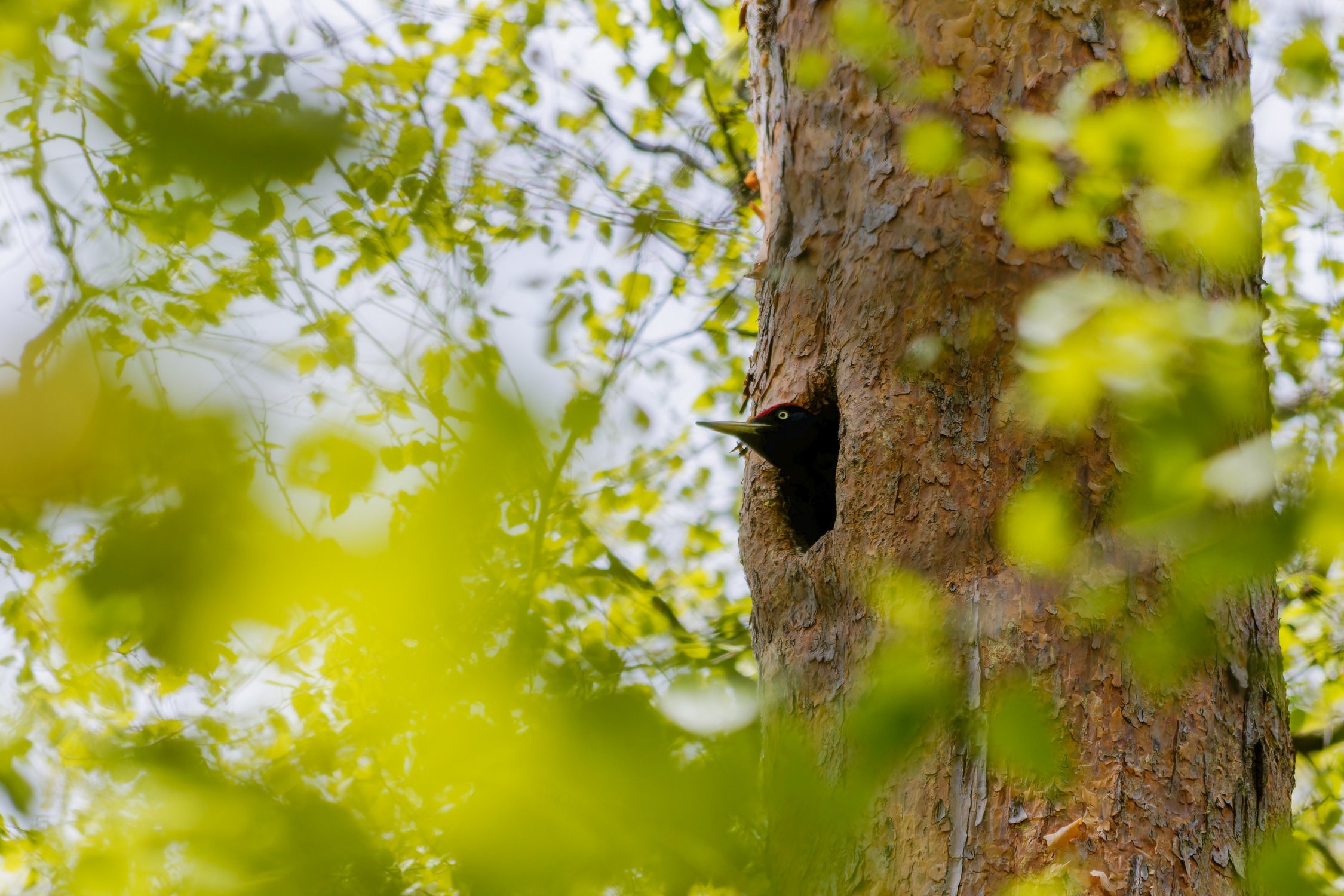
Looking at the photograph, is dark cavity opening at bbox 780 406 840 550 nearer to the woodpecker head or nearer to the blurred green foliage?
the woodpecker head

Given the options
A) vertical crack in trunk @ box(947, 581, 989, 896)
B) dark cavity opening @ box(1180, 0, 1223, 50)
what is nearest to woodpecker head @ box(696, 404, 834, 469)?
vertical crack in trunk @ box(947, 581, 989, 896)

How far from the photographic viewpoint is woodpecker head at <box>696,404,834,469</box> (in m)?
2.66

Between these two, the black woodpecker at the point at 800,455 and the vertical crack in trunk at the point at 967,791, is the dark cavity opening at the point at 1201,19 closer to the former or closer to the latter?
the black woodpecker at the point at 800,455

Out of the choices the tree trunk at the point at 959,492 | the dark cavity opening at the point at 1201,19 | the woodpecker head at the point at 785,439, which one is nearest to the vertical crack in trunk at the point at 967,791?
the tree trunk at the point at 959,492

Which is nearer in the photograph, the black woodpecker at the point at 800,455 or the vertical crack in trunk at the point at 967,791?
the vertical crack in trunk at the point at 967,791

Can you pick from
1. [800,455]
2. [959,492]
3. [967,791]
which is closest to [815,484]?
[800,455]

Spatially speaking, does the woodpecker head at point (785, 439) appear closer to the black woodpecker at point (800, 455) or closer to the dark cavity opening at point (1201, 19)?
the black woodpecker at point (800, 455)

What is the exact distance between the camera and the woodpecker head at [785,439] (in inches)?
Answer: 105

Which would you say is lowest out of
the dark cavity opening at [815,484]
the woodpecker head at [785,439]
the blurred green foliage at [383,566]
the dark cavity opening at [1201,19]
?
the blurred green foliage at [383,566]

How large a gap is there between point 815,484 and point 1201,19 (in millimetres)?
1471

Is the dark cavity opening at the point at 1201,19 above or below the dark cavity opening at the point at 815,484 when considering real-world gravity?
above

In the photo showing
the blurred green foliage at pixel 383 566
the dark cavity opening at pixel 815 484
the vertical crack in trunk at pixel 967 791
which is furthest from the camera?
the dark cavity opening at pixel 815 484

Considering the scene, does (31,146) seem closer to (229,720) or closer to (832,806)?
(229,720)

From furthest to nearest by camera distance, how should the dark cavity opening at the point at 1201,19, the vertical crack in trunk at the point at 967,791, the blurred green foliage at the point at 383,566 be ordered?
the dark cavity opening at the point at 1201,19 < the vertical crack in trunk at the point at 967,791 < the blurred green foliage at the point at 383,566
